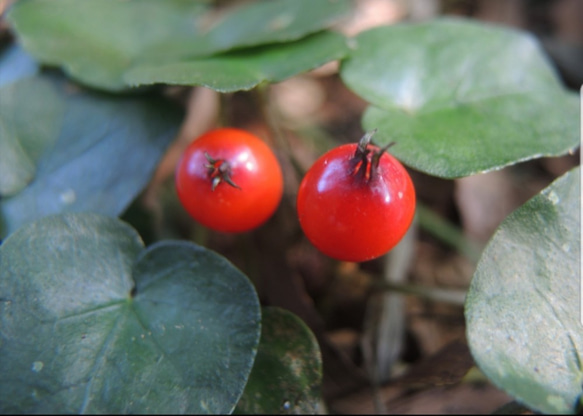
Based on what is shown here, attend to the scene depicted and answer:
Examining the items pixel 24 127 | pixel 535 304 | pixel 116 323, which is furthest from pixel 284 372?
pixel 24 127

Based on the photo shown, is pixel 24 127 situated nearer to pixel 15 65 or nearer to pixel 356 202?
pixel 15 65

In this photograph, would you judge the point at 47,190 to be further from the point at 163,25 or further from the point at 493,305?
the point at 493,305

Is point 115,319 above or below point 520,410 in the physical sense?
above

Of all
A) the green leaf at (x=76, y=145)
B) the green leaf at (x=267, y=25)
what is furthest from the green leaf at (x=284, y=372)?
the green leaf at (x=267, y=25)

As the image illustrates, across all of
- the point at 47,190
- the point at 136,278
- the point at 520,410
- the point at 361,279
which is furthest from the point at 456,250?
the point at 47,190

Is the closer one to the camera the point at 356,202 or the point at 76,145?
the point at 356,202

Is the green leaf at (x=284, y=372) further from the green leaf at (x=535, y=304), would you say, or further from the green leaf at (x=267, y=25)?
the green leaf at (x=267, y=25)
